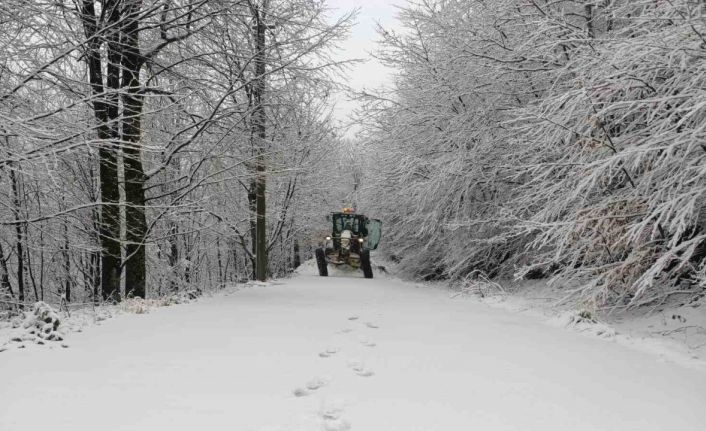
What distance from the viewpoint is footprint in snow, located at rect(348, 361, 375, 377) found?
10.2 ft

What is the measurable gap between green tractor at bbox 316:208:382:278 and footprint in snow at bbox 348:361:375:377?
417 inches

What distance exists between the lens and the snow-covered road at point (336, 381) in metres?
2.33

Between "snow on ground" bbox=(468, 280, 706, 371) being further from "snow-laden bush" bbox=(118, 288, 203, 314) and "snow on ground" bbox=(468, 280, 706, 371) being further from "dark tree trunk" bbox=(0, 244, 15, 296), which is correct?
"dark tree trunk" bbox=(0, 244, 15, 296)

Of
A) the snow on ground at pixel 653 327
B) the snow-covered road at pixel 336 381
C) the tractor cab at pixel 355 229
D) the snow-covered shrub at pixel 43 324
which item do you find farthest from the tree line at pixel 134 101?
the snow on ground at pixel 653 327

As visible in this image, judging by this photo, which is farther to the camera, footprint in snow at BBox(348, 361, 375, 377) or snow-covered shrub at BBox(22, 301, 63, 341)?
snow-covered shrub at BBox(22, 301, 63, 341)

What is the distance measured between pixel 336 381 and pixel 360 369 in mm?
319

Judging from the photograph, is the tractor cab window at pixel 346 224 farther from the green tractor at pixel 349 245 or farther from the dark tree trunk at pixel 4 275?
the dark tree trunk at pixel 4 275

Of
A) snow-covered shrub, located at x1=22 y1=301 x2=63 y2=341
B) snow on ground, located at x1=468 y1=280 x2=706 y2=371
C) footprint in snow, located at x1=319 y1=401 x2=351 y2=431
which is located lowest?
snow on ground, located at x1=468 y1=280 x2=706 y2=371

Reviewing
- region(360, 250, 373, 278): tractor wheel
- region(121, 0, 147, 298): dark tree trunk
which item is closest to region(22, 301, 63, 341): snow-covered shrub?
region(121, 0, 147, 298): dark tree trunk

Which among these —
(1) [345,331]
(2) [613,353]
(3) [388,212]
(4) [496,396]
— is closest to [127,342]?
(1) [345,331]

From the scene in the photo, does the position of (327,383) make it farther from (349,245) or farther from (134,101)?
(349,245)

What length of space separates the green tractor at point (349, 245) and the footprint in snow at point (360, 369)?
10597mm

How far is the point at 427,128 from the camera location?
36.0 feet

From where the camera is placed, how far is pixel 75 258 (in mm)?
13430
